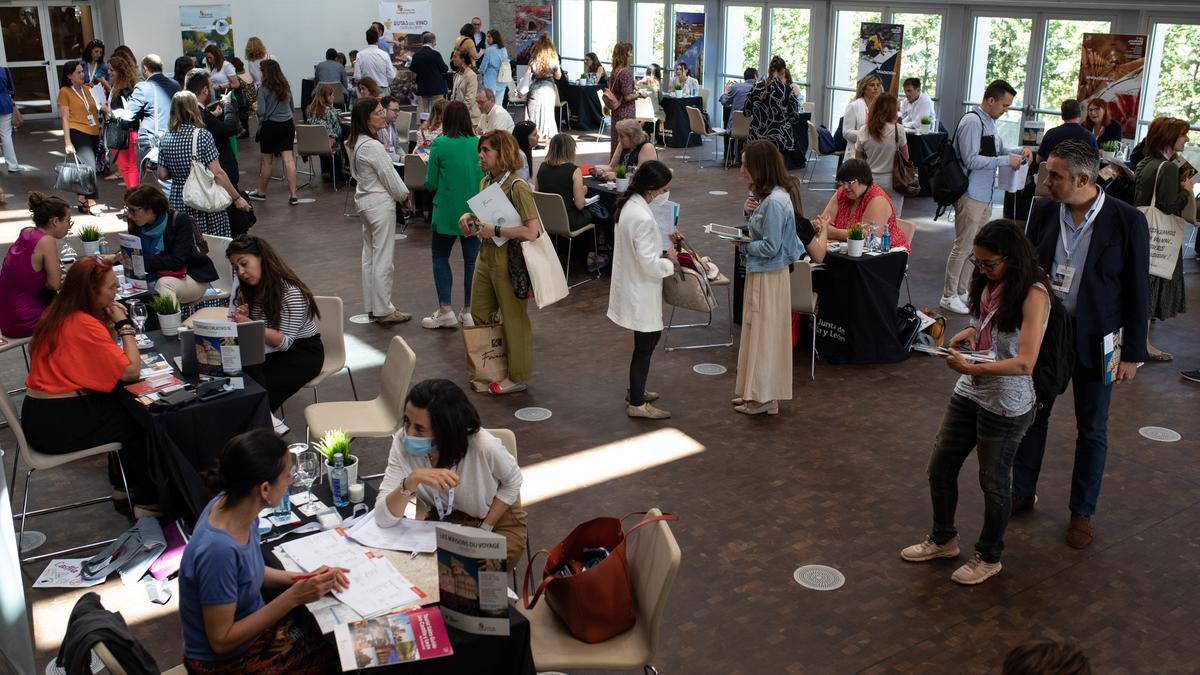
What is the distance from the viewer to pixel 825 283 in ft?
24.4

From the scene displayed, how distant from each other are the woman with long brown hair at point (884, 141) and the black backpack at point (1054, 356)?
5069mm

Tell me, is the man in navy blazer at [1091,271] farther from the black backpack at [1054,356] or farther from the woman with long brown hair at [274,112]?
the woman with long brown hair at [274,112]

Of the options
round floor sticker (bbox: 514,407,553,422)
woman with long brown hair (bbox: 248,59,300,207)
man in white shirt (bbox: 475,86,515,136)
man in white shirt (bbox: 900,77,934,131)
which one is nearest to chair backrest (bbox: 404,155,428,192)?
man in white shirt (bbox: 475,86,515,136)

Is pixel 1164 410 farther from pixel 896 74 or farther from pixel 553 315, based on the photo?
pixel 896 74

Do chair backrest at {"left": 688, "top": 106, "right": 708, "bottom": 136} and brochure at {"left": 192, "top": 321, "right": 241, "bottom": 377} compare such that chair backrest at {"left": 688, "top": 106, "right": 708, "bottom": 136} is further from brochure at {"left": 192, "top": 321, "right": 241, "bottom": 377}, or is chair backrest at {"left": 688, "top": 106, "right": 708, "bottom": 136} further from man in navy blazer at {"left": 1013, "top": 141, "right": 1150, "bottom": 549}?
brochure at {"left": 192, "top": 321, "right": 241, "bottom": 377}

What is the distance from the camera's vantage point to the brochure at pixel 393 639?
9.86 ft

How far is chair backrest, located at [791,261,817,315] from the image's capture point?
23.2 feet

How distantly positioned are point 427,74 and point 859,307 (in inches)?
462

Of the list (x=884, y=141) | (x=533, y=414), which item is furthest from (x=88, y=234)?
(x=884, y=141)

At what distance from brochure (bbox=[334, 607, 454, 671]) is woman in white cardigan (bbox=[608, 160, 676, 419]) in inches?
124

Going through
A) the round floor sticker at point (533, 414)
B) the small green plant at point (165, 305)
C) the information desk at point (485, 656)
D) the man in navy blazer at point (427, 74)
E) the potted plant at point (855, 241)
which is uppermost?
the man in navy blazer at point (427, 74)

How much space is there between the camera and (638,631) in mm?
3553

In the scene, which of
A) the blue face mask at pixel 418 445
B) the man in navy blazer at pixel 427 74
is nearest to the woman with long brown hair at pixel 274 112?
the man in navy blazer at pixel 427 74

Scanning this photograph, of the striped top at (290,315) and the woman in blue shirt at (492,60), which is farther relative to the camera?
the woman in blue shirt at (492,60)
